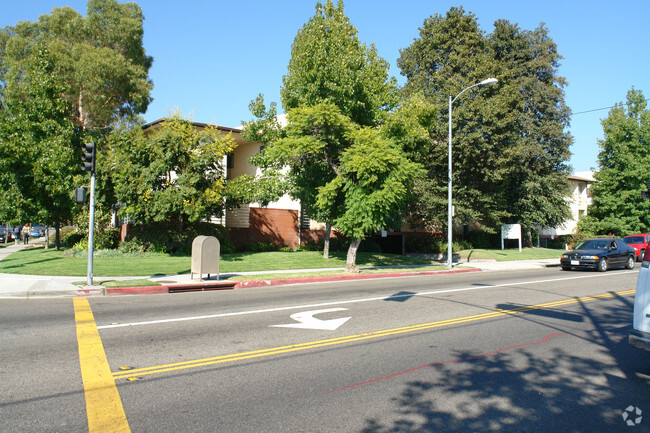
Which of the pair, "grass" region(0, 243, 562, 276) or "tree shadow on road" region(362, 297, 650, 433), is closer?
"tree shadow on road" region(362, 297, 650, 433)

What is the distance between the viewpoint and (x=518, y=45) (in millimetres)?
35375

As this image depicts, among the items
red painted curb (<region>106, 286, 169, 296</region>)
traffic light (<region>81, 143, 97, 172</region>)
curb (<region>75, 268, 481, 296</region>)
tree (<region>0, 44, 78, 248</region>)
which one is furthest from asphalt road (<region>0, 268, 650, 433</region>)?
tree (<region>0, 44, 78, 248</region>)

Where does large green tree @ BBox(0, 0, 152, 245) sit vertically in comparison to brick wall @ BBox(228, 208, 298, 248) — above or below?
above

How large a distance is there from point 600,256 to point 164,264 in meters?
19.5

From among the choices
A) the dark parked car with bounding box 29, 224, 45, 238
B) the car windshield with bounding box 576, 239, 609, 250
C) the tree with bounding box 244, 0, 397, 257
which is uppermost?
the tree with bounding box 244, 0, 397, 257

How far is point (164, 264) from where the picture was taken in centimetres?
1852

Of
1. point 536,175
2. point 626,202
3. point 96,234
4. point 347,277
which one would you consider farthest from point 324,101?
point 626,202

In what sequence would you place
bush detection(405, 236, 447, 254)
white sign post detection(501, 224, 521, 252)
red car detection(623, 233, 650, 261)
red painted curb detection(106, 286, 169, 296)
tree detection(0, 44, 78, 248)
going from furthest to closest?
white sign post detection(501, 224, 521, 252) → bush detection(405, 236, 447, 254) → red car detection(623, 233, 650, 261) → tree detection(0, 44, 78, 248) → red painted curb detection(106, 286, 169, 296)

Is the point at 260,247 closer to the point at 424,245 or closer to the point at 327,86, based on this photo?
the point at 327,86

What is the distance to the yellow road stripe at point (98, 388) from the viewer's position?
4.11 meters

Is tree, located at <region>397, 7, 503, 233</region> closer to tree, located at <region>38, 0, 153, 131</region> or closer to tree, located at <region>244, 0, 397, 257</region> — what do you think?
tree, located at <region>244, 0, 397, 257</region>

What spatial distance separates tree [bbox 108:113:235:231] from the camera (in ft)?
65.6

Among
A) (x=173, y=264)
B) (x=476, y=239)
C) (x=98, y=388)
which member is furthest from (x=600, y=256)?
(x=98, y=388)

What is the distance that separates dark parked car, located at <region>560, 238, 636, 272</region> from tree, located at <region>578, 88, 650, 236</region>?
2205cm
